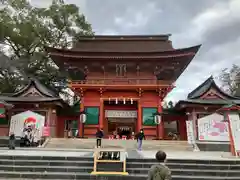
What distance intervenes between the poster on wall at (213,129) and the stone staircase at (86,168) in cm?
798

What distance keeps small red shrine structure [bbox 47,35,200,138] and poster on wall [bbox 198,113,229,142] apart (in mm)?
3737

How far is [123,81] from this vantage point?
2116 cm

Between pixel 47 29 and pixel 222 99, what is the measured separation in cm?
2100

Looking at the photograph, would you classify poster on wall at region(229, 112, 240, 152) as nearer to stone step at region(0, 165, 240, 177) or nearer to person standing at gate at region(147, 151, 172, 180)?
stone step at region(0, 165, 240, 177)

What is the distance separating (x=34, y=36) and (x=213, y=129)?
21.3 m

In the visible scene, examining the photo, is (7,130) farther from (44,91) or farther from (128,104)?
(128,104)

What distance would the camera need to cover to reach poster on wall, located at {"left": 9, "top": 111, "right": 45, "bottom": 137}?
17.5 m

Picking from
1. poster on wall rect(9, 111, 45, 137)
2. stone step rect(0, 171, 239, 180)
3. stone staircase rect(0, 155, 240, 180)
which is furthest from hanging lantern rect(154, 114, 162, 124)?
stone step rect(0, 171, 239, 180)

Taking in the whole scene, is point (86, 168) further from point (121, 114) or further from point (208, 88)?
point (208, 88)

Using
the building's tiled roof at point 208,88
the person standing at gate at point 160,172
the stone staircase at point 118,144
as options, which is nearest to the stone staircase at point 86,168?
the person standing at gate at point 160,172

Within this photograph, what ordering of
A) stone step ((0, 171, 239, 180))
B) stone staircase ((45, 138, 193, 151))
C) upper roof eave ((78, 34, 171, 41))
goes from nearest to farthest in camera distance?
stone step ((0, 171, 239, 180)) < stone staircase ((45, 138, 193, 151)) < upper roof eave ((78, 34, 171, 41))

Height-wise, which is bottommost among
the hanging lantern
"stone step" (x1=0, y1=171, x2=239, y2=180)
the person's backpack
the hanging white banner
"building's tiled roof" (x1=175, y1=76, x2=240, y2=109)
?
"stone step" (x1=0, y1=171, x2=239, y2=180)

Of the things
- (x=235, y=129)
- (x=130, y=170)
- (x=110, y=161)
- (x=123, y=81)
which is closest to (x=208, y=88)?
(x=123, y=81)

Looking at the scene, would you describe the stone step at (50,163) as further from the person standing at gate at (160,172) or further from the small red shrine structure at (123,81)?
the small red shrine structure at (123,81)
